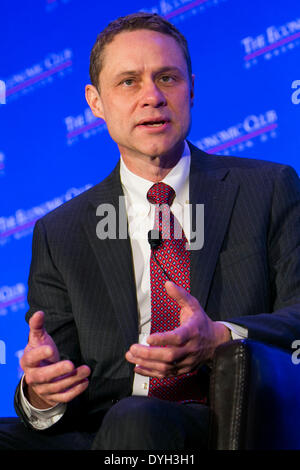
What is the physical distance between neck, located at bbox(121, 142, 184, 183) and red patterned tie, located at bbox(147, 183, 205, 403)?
89mm

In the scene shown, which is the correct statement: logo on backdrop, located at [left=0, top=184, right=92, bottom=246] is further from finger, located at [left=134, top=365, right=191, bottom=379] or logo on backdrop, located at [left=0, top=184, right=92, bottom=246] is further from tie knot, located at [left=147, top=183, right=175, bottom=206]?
finger, located at [left=134, top=365, right=191, bottom=379]

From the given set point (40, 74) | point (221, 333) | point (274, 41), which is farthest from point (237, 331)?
point (40, 74)

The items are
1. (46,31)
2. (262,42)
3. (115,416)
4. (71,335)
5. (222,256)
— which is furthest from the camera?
(46,31)

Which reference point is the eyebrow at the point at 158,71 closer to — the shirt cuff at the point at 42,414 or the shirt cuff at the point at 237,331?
the shirt cuff at the point at 237,331

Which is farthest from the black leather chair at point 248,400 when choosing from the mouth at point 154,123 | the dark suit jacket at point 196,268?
the mouth at point 154,123

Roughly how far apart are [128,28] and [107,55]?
0.10 metres

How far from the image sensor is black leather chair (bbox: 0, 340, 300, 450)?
1.24 meters

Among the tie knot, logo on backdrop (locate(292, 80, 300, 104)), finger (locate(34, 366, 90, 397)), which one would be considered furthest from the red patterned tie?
logo on backdrop (locate(292, 80, 300, 104))

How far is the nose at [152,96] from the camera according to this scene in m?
1.81

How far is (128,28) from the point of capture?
191 centimetres

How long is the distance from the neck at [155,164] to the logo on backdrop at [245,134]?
30.4 inches

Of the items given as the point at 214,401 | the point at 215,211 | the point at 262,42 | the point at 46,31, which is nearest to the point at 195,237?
the point at 215,211

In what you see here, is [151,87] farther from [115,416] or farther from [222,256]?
[115,416]

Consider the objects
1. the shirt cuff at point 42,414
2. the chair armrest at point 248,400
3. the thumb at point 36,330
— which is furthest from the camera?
the shirt cuff at point 42,414
